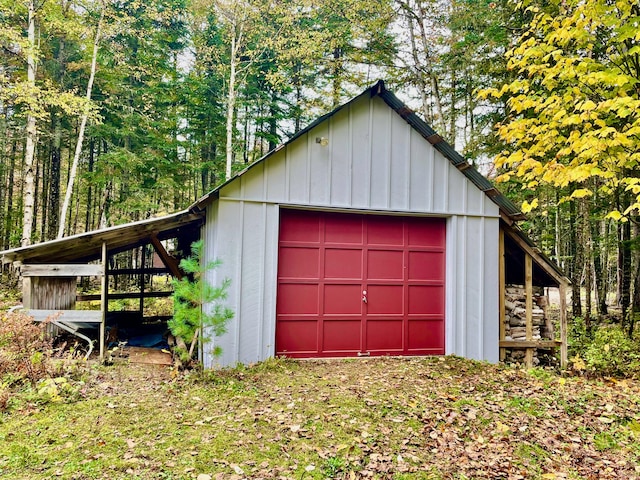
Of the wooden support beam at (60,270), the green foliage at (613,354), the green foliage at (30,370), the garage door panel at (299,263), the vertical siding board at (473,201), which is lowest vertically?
the green foliage at (613,354)

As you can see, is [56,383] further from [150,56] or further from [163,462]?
[150,56]

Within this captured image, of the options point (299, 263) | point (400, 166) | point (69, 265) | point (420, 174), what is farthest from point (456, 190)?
point (69, 265)

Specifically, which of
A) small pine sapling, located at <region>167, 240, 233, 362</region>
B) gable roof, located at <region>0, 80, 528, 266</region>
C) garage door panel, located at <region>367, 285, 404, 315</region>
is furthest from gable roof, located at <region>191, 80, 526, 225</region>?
garage door panel, located at <region>367, 285, 404, 315</region>

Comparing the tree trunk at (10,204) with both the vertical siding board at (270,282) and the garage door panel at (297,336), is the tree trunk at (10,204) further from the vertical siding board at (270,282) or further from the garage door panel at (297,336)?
the garage door panel at (297,336)

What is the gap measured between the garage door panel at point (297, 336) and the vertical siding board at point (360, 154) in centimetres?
223

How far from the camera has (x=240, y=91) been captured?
1519cm

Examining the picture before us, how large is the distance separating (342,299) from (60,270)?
470 centimetres

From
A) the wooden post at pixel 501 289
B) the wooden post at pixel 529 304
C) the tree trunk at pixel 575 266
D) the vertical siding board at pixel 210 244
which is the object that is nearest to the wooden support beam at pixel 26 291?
the vertical siding board at pixel 210 244

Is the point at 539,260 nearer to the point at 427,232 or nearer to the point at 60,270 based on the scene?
the point at 427,232

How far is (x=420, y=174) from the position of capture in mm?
6645

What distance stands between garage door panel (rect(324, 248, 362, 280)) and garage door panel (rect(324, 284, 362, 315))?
0.19 m

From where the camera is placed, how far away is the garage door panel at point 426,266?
688cm

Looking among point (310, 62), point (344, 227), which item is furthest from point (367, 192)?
point (310, 62)

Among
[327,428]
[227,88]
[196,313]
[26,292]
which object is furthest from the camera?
[227,88]
